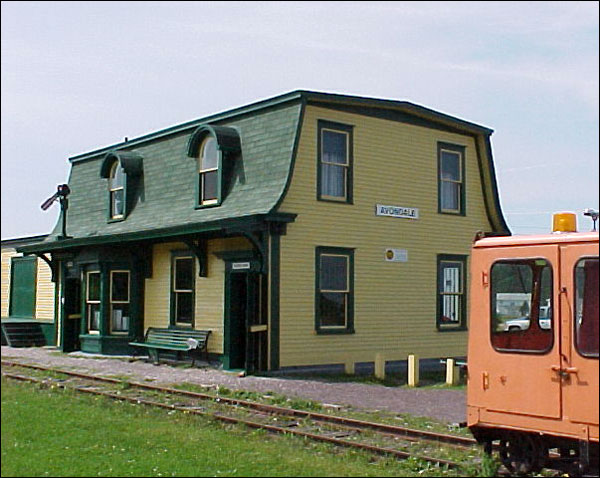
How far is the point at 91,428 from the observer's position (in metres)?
8.64

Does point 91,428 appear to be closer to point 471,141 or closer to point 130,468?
point 130,468

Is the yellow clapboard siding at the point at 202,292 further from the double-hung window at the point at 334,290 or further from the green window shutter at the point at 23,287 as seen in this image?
the green window shutter at the point at 23,287

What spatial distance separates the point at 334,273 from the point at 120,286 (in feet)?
21.9

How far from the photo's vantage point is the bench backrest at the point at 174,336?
19.3 meters

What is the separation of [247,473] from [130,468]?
42.9 inches

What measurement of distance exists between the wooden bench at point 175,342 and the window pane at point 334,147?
4.82 meters

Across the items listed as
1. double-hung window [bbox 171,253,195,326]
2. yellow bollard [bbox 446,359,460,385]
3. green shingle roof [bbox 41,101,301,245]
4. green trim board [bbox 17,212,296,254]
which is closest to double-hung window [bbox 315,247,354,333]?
green trim board [bbox 17,212,296,254]

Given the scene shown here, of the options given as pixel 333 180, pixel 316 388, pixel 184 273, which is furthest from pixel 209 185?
pixel 316 388

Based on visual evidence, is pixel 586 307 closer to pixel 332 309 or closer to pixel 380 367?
pixel 380 367

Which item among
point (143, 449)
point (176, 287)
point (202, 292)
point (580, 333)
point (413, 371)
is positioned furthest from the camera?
point (176, 287)

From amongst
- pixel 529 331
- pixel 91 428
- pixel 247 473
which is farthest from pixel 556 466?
pixel 91 428

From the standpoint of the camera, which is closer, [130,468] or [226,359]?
[130,468]

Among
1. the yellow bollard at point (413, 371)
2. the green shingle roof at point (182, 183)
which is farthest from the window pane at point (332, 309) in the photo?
the yellow bollard at point (413, 371)

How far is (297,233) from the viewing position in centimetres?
1822
